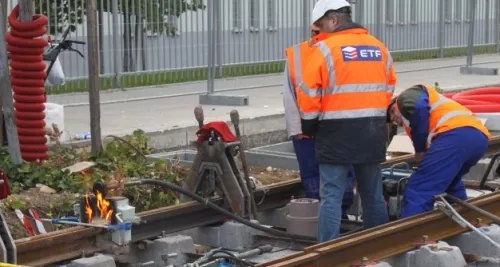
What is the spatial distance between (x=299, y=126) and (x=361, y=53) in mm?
891

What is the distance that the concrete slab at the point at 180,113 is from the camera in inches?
525

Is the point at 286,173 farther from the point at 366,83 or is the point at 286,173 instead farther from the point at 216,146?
the point at 366,83

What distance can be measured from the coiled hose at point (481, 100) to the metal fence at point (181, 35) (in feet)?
12.3

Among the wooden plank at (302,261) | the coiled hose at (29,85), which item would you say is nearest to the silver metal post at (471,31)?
the coiled hose at (29,85)

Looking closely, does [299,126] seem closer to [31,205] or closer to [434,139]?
[434,139]

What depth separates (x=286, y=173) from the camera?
11.5m

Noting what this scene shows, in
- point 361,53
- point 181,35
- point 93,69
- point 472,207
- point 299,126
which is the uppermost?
point 361,53

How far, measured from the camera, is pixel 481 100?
46.9ft

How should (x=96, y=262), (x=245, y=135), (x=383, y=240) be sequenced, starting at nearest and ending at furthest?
(x=96, y=262) < (x=383, y=240) < (x=245, y=135)

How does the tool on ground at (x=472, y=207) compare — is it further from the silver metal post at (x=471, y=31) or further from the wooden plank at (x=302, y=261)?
the silver metal post at (x=471, y=31)

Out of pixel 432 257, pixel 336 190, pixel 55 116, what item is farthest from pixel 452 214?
pixel 55 116

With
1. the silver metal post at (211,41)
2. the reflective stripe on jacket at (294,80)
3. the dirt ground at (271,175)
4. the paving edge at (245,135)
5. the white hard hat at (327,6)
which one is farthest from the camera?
the silver metal post at (211,41)

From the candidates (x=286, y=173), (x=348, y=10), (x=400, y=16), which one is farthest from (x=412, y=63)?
(x=348, y=10)

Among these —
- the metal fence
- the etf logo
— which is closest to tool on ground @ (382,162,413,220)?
the etf logo
